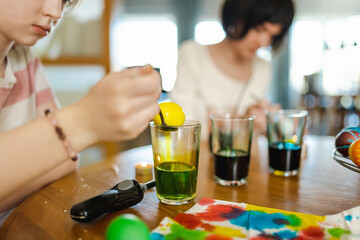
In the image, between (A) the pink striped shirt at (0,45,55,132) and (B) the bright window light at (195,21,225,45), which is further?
(B) the bright window light at (195,21,225,45)

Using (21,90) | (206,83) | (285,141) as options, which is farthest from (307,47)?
(21,90)

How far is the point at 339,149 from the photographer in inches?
32.2

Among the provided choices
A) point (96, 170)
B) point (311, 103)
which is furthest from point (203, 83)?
point (311, 103)

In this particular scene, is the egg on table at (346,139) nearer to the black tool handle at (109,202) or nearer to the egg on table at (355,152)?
the egg on table at (355,152)

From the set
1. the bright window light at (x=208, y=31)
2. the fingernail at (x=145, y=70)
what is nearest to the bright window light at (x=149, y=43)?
the bright window light at (x=208, y=31)

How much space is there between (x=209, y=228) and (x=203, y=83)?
141 cm

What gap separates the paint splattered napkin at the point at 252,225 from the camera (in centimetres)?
51

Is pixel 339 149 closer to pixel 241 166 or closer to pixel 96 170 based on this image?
pixel 241 166

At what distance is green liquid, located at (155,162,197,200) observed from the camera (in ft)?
2.16

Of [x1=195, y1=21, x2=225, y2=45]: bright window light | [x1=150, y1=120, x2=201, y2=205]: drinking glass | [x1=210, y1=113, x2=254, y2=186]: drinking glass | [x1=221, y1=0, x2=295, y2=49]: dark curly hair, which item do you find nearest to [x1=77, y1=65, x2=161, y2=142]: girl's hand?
[x1=150, y1=120, x2=201, y2=205]: drinking glass

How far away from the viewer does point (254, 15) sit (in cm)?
156

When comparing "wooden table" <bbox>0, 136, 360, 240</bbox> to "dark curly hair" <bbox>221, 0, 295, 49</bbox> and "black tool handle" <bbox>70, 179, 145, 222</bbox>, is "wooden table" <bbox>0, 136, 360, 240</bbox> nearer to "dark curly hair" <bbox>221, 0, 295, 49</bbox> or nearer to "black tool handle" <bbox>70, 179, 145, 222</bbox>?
"black tool handle" <bbox>70, 179, 145, 222</bbox>

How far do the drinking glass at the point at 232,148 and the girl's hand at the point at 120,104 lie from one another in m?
0.32

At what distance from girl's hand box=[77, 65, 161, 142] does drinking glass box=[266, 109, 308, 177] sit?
49 centimetres
